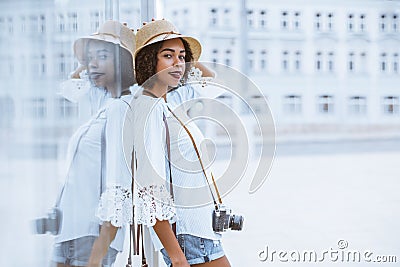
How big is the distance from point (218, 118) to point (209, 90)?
16.4 inches

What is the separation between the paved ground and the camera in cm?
71

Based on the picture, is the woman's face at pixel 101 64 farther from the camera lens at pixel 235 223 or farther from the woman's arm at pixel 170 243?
the camera lens at pixel 235 223

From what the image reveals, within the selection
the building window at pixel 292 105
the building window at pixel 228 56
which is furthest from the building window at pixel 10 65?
the building window at pixel 292 105

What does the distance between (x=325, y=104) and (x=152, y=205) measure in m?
4.83

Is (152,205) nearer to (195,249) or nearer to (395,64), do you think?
(195,249)

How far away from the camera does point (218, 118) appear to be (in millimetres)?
1604

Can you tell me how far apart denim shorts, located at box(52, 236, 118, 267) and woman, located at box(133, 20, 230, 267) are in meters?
0.18

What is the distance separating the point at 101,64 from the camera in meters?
0.90

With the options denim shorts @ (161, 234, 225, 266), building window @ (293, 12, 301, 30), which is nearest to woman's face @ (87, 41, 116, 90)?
denim shorts @ (161, 234, 225, 266)

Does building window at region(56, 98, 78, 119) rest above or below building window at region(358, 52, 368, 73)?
below

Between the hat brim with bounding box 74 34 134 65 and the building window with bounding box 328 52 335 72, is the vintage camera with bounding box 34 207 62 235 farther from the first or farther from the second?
the building window with bounding box 328 52 335 72

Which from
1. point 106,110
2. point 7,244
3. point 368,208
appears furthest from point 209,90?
point 368,208

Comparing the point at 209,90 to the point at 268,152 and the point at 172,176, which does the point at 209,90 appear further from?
the point at 268,152

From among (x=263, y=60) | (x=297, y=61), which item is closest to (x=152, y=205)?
(x=263, y=60)
